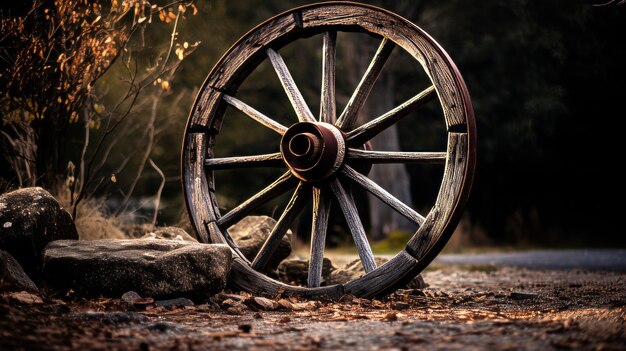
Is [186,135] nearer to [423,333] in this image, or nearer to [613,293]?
[423,333]

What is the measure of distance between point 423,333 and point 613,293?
2662mm

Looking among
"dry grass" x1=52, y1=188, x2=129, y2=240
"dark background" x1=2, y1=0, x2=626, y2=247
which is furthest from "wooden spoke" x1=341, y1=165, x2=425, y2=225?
"dark background" x1=2, y1=0, x2=626, y2=247

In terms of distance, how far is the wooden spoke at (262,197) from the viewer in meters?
4.99

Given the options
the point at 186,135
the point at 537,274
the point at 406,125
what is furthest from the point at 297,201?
the point at 406,125

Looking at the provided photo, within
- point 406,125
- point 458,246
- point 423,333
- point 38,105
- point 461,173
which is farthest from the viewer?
point 406,125

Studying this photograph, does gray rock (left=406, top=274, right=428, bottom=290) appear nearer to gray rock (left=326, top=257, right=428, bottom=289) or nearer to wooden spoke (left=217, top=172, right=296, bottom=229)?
gray rock (left=326, top=257, right=428, bottom=289)

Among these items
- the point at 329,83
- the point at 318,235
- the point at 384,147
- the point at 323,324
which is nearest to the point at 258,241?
the point at 318,235

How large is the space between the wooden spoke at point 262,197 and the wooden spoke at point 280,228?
0.30ft

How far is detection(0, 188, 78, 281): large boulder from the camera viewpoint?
15.0 ft

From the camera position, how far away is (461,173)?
4.23m

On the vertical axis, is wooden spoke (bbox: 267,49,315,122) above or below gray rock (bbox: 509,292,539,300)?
above

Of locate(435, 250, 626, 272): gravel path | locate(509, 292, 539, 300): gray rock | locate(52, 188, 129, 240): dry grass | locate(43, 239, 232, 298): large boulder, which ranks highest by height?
locate(52, 188, 129, 240): dry grass

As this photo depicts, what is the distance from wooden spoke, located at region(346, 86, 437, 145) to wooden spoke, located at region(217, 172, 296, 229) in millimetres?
573

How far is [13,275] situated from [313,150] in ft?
6.64
